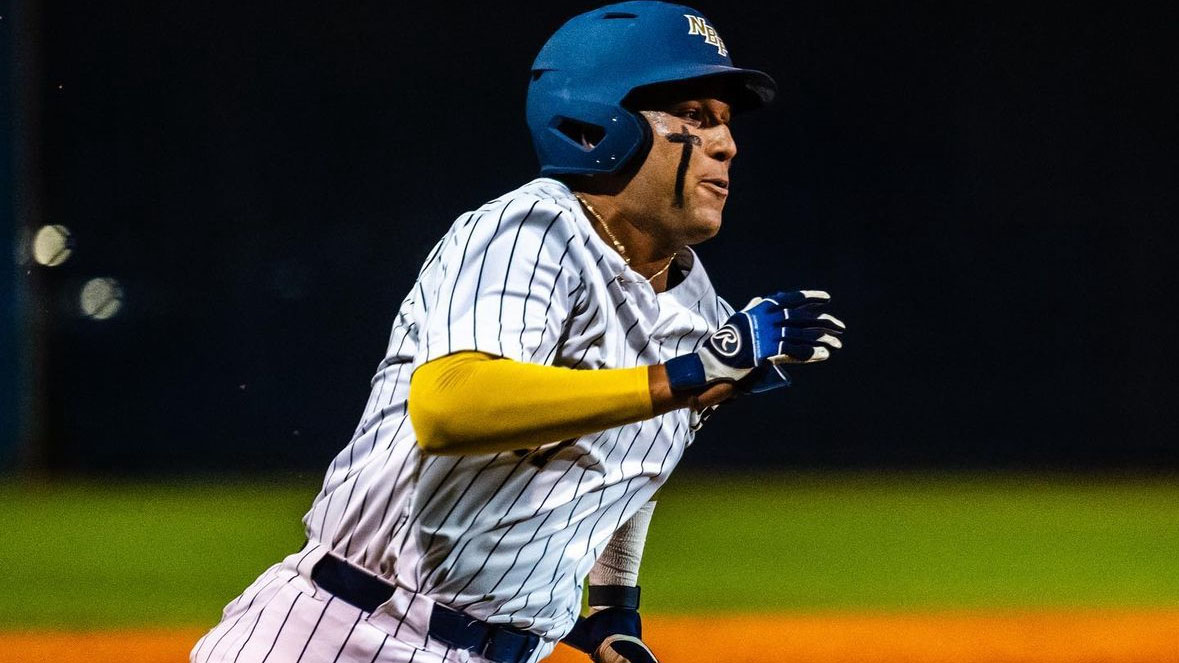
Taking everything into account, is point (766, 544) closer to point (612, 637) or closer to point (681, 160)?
point (612, 637)

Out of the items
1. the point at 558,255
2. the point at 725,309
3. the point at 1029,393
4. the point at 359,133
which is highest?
the point at 558,255

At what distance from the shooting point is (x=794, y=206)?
7949mm

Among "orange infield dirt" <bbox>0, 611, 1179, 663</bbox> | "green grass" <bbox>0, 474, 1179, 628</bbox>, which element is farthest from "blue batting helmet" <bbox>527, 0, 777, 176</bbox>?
"green grass" <bbox>0, 474, 1179, 628</bbox>

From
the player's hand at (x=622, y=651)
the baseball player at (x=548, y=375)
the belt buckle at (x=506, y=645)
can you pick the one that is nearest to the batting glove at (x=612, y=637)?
the player's hand at (x=622, y=651)

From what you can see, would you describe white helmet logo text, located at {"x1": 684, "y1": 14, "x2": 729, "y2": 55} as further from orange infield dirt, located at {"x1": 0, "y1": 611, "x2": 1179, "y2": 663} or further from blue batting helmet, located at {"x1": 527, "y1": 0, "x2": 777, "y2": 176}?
orange infield dirt, located at {"x1": 0, "y1": 611, "x2": 1179, "y2": 663}

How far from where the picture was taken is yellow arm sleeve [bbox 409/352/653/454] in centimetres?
175

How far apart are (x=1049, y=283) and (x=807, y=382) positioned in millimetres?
1434

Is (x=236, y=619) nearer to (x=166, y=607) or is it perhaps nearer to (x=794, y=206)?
(x=166, y=607)

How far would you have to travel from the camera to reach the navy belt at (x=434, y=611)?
201cm

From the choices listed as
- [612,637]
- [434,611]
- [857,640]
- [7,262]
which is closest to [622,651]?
[612,637]

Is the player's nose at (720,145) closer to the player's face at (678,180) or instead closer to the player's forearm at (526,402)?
the player's face at (678,180)

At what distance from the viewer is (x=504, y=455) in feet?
6.42

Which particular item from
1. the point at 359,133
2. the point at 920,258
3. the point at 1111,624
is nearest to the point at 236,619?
the point at 1111,624

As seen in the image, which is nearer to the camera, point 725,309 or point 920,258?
point 725,309
